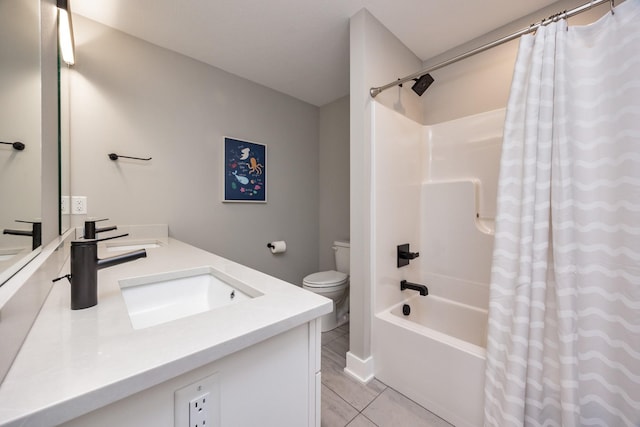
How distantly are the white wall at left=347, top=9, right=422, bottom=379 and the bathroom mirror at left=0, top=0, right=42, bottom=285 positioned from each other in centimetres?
132

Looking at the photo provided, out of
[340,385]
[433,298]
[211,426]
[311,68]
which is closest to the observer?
[211,426]

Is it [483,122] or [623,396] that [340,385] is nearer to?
[623,396]

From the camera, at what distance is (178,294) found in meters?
0.91

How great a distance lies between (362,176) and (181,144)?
4.73 feet

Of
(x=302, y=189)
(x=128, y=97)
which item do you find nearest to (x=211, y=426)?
(x=128, y=97)

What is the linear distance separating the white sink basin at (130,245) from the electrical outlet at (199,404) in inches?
49.8

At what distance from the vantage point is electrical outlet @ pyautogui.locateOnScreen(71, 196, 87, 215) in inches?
59.5

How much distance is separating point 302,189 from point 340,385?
6.00 feet

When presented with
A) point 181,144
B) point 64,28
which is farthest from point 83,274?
point 181,144

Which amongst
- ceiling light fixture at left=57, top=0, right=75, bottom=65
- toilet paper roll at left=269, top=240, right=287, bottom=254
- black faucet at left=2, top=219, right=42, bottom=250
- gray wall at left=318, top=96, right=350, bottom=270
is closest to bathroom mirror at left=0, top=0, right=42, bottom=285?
black faucet at left=2, top=219, right=42, bottom=250

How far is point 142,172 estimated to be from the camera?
1756mm

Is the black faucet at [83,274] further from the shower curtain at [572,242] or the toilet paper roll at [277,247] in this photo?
the toilet paper roll at [277,247]

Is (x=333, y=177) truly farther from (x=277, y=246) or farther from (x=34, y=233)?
(x=34, y=233)

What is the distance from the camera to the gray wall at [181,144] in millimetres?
1582
